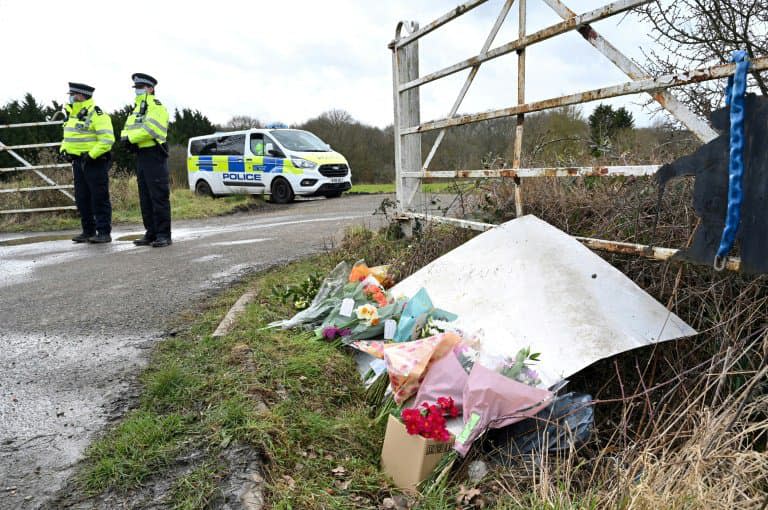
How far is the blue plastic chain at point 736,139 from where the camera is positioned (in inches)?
82.1

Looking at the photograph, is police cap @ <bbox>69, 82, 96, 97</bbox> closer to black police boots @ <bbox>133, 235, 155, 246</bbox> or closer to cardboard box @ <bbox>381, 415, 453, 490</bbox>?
black police boots @ <bbox>133, 235, 155, 246</bbox>

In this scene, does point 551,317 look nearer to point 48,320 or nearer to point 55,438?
point 55,438

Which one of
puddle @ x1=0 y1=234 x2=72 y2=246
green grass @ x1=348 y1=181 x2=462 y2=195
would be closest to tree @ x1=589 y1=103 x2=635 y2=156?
green grass @ x1=348 y1=181 x2=462 y2=195

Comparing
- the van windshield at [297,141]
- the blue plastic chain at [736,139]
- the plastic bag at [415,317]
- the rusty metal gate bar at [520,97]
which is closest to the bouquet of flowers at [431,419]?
the plastic bag at [415,317]

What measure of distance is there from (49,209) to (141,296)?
25.0ft

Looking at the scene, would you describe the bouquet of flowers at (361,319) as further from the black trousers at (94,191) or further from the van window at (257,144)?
the van window at (257,144)

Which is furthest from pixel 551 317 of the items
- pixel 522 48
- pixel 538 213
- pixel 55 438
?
pixel 55 438

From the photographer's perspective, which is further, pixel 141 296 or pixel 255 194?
pixel 255 194

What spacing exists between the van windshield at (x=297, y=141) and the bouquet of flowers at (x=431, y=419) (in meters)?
12.0

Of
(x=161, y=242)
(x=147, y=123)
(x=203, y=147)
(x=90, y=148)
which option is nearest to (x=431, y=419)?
(x=161, y=242)

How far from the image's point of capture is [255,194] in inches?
565

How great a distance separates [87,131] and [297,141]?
6948mm

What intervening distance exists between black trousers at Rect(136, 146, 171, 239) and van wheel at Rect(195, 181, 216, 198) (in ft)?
28.1

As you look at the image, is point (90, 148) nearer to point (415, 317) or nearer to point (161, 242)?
point (161, 242)
